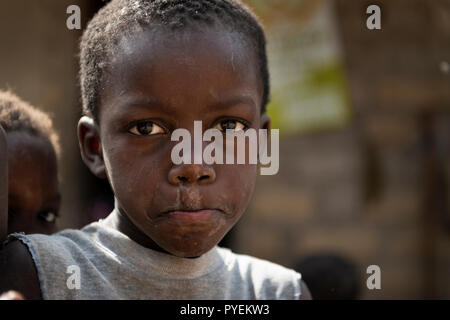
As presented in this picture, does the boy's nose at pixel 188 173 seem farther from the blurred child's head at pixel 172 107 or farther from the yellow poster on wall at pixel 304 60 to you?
the yellow poster on wall at pixel 304 60

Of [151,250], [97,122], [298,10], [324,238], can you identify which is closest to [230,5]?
[97,122]

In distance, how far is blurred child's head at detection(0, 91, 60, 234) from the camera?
174cm

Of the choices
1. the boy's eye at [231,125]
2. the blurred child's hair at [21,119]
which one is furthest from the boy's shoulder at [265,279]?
the blurred child's hair at [21,119]

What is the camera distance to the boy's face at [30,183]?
1745mm

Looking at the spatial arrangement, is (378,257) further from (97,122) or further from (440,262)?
(97,122)

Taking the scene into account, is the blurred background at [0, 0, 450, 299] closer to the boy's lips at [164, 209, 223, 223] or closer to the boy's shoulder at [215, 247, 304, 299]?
the boy's shoulder at [215, 247, 304, 299]

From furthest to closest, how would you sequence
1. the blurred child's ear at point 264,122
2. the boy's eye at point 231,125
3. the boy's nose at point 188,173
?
1. the blurred child's ear at point 264,122
2. the boy's eye at point 231,125
3. the boy's nose at point 188,173

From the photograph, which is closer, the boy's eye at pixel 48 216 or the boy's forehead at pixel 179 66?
the boy's forehead at pixel 179 66

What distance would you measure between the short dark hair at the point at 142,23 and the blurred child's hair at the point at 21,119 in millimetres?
183

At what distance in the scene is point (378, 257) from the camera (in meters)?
4.63

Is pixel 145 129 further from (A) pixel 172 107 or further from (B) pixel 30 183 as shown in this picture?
(B) pixel 30 183

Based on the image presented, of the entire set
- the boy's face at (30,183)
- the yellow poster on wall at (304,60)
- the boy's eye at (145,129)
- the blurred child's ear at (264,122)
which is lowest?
the boy's face at (30,183)

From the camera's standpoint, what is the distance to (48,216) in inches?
74.1

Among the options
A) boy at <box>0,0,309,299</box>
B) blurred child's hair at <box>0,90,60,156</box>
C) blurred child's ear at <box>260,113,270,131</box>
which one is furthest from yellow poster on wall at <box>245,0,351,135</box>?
boy at <box>0,0,309,299</box>
